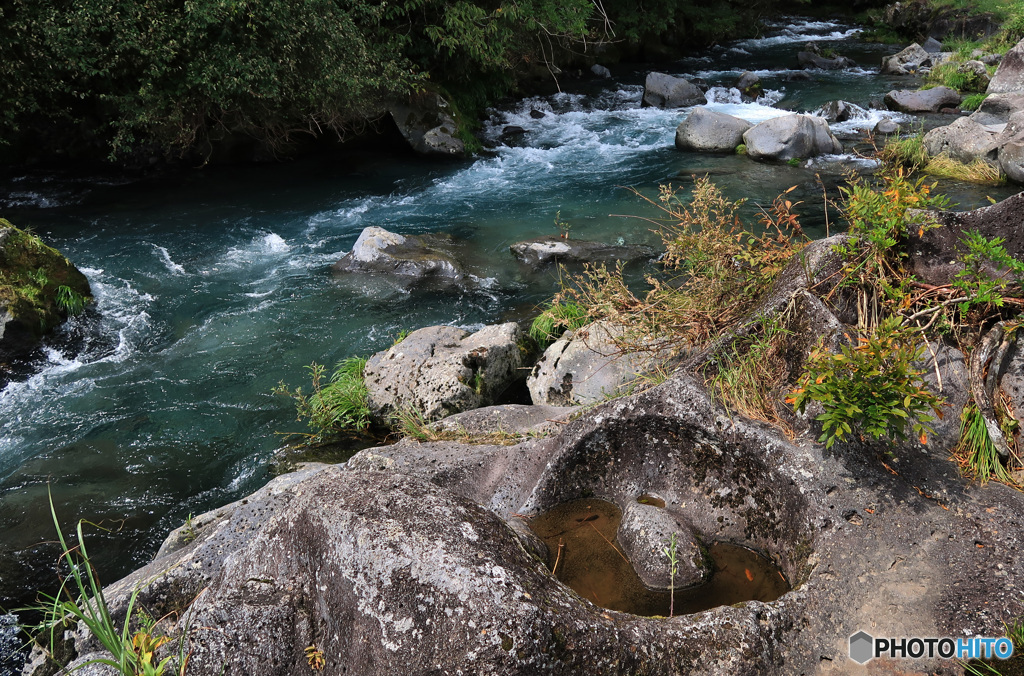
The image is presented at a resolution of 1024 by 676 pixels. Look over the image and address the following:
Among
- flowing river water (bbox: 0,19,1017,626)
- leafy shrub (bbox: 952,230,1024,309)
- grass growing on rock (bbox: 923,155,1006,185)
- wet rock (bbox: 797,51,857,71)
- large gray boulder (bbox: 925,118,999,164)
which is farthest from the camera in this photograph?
wet rock (bbox: 797,51,857,71)

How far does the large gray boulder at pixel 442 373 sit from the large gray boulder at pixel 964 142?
32.4 feet

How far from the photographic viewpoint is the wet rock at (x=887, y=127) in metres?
15.0

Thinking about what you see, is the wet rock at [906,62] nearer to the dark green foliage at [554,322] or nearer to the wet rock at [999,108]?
the wet rock at [999,108]

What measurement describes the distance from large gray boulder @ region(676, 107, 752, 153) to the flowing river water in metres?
0.46

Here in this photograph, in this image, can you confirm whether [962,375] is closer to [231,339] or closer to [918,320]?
[918,320]

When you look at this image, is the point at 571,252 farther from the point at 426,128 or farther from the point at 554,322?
the point at 426,128

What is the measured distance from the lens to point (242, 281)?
10.5 metres

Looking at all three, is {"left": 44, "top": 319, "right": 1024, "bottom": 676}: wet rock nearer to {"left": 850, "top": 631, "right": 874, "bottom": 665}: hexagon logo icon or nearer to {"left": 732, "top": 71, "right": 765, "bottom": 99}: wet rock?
{"left": 850, "top": 631, "right": 874, "bottom": 665}: hexagon logo icon

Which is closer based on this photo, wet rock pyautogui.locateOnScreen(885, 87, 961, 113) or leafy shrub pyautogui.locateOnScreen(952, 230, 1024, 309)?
leafy shrub pyautogui.locateOnScreen(952, 230, 1024, 309)

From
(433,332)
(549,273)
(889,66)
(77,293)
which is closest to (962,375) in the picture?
(433,332)

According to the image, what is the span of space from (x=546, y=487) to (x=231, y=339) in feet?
21.1

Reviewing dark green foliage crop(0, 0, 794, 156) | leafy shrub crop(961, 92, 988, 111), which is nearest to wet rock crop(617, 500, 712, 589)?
dark green foliage crop(0, 0, 794, 156)

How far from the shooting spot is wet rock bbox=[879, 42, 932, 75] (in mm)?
20672

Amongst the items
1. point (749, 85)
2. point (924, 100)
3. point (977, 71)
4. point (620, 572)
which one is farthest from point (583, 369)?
point (977, 71)
